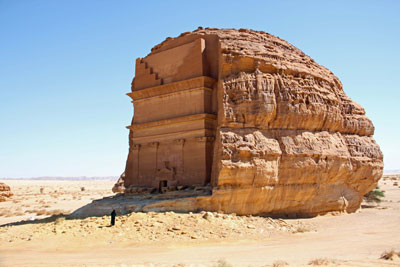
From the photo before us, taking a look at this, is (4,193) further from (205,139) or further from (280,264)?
(280,264)

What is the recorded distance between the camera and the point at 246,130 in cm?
1555

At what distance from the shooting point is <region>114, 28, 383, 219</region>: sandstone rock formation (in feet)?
49.9

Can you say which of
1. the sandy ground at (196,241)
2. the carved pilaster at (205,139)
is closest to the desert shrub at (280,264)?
the sandy ground at (196,241)

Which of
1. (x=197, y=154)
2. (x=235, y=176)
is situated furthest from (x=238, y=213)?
(x=197, y=154)

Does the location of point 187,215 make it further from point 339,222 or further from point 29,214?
point 29,214

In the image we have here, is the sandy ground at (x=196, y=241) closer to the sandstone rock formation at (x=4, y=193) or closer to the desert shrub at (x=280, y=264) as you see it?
the desert shrub at (x=280, y=264)

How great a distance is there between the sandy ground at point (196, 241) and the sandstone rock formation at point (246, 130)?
1200 millimetres

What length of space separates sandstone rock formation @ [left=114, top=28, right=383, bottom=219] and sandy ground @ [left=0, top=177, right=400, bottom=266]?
1.20 m

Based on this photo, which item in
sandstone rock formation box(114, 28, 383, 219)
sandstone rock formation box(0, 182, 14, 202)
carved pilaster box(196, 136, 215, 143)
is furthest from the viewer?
sandstone rock formation box(0, 182, 14, 202)

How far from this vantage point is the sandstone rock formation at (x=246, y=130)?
15.2 meters

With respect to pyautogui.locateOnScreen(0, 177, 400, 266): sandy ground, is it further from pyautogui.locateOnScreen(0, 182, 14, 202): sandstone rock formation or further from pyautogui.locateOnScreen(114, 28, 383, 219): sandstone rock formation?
pyautogui.locateOnScreen(0, 182, 14, 202): sandstone rock formation

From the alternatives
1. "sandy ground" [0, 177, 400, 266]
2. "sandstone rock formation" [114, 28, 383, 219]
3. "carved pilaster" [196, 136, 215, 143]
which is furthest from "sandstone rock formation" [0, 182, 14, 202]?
"carved pilaster" [196, 136, 215, 143]

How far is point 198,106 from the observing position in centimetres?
1706

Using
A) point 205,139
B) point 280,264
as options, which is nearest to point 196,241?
point 280,264
